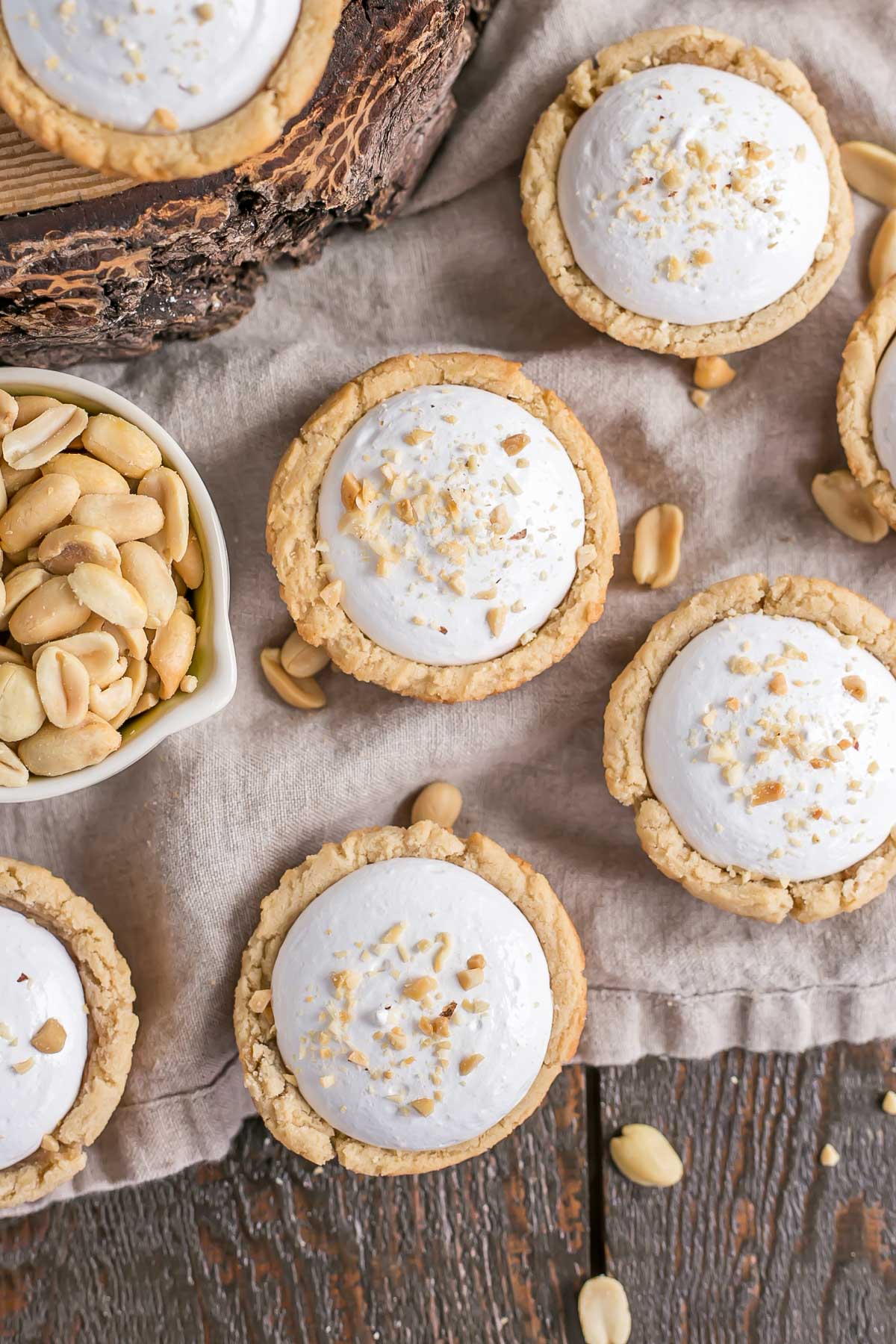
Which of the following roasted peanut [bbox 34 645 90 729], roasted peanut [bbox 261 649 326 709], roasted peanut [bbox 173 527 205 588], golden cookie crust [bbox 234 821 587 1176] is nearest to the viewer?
roasted peanut [bbox 34 645 90 729]

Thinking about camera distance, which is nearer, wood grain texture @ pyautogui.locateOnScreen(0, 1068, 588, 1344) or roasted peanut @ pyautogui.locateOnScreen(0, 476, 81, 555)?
roasted peanut @ pyautogui.locateOnScreen(0, 476, 81, 555)

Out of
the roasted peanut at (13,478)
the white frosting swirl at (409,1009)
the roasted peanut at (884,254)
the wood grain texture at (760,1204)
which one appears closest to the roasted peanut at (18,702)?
the roasted peanut at (13,478)

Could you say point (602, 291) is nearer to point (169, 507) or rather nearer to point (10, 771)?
point (169, 507)

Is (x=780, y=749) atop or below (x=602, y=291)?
below

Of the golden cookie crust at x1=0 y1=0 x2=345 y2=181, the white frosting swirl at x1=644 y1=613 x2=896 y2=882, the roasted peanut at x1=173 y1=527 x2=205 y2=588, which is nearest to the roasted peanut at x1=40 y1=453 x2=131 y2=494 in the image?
the roasted peanut at x1=173 y1=527 x2=205 y2=588

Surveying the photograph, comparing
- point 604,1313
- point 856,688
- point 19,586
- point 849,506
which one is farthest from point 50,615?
point 604,1313

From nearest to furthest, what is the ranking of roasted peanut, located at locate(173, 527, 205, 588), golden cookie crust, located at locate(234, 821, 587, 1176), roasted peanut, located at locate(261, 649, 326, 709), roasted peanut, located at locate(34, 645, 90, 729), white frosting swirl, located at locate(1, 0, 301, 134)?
white frosting swirl, located at locate(1, 0, 301, 134), roasted peanut, located at locate(34, 645, 90, 729), roasted peanut, located at locate(173, 527, 205, 588), golden cookie crust, located at locate(234, 821, 587, 1176), roasted peanut, located at locate(261, 649, 326, 709)

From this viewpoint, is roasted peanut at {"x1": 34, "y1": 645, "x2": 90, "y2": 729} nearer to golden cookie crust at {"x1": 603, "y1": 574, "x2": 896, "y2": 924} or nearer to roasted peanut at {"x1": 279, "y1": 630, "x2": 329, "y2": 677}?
roasted peanut at {"x1": 279, "y1": 630, "x2": 329, "y2": 677}
